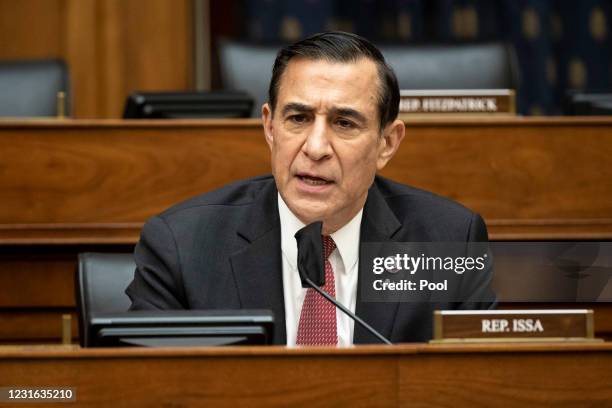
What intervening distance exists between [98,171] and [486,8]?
2.21 m

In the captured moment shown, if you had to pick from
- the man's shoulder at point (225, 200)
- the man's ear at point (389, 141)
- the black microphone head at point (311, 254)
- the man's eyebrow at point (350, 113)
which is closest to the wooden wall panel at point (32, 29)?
the man's shoulder at point (225, 200)

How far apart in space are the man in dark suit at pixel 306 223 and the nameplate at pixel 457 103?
516 mm

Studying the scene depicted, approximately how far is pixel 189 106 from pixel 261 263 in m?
0.81

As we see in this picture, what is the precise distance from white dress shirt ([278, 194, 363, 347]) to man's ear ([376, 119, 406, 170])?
0.41ft

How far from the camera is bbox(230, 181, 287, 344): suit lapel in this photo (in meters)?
2.04

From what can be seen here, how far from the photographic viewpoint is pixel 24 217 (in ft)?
8.75

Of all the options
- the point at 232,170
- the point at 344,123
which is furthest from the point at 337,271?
the point at 232,170

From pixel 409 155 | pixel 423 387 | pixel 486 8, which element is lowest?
pixel 423 387

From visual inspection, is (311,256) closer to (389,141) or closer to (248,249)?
(248,249)

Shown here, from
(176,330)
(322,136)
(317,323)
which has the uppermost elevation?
(322,136)

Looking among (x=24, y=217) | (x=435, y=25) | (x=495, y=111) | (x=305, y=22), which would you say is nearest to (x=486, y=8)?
(x=435, y=25)

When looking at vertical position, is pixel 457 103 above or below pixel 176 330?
above

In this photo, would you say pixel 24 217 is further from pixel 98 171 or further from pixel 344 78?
pixel 344 78

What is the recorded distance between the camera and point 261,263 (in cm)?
209
